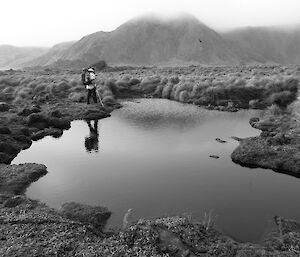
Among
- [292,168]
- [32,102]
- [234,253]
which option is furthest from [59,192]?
[32,102]

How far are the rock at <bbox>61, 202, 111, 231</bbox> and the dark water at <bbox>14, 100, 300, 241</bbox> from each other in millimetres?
611

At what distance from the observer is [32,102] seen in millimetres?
58219

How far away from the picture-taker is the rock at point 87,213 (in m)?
21.5

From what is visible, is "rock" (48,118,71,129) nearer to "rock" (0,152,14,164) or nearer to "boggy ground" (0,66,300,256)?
"boggy ground" (0,66,300,256)

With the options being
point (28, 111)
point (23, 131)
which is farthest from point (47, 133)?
point (28, 111)

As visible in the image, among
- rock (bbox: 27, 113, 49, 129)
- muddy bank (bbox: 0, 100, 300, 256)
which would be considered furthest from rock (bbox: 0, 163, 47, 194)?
rock (bbox: 27, 113, 49, 129)

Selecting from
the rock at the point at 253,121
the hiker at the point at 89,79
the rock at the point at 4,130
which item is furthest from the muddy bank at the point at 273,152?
the hiker at the point at 89,79

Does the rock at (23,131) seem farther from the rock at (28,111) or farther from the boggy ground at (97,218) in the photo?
the rock at (28,111)

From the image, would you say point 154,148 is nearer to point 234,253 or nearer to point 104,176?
point 104,176

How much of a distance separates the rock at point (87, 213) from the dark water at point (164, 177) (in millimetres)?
611

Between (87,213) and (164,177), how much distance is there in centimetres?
758

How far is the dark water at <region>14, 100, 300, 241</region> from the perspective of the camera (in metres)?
22.9

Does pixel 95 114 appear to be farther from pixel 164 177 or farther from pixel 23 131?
pixel 164 177

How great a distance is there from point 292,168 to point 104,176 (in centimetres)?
1374
